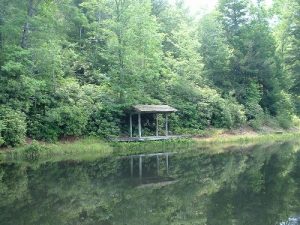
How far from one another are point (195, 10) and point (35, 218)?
71116 mm

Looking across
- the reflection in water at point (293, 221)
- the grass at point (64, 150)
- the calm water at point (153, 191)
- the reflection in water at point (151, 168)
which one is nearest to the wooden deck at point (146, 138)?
the grass at point (64, 150)

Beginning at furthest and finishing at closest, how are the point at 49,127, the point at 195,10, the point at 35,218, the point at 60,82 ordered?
the point at 195,10 → the point at 60,82 → the point at 49,127 → the point at 35,218

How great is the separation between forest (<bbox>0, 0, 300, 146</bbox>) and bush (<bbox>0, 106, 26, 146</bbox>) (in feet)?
0.18

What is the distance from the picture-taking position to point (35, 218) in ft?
33.3

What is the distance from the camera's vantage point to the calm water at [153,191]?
10.1 metres

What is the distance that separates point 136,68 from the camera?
31938 millimetres

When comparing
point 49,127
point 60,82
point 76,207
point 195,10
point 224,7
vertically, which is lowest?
point 76,207

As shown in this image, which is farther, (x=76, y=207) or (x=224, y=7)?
(x=224, y=7)


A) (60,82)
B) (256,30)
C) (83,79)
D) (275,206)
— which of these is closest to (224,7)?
(256,30)

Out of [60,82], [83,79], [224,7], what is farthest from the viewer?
[224,7]

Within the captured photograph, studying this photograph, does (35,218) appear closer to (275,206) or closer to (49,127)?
A: (275,206)

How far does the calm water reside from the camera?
33.2ft

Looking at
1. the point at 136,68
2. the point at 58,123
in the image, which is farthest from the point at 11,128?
the point at 136,68

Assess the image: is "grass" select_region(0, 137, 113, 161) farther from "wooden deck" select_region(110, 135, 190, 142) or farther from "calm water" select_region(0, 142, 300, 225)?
"wooden deck" select_region(110, 135, 190, 142)
